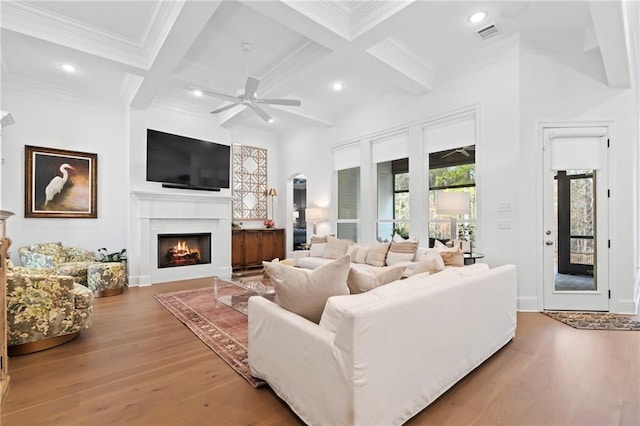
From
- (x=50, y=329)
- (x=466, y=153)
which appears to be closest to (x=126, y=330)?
(x=50, y=329)

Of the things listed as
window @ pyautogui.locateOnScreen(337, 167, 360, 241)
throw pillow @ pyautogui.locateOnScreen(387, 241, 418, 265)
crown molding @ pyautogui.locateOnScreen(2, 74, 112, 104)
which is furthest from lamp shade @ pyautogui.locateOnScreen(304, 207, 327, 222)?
crown molding @ pyautogui.locateOnScreen(2, 74, 112, 104)

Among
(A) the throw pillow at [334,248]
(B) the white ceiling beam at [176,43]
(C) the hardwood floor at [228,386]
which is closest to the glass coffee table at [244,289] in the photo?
(C) the hardwood floor at [228,386]

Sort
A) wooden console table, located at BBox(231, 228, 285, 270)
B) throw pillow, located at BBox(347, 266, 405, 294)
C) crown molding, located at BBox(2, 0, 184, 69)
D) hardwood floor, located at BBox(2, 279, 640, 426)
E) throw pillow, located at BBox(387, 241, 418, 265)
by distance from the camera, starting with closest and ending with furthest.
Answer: hardwood floor, located at BBox(2, 279, 640, 426) < throw pillow, located at BBox(347, 266, 405, 294) < crown molding, located at BBox(2, 0, 184, 69) < throw pillow, located at BBox(387, 241, 418, 265) < wooden console table, located at BBox(231, 228, 285, 270)

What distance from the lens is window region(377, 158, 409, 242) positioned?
5531 mm

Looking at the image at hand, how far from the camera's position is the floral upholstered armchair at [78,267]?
458 centimetres

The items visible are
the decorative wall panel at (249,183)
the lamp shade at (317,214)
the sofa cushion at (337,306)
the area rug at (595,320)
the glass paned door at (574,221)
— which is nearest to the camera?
the sofa cushion at (337,306)

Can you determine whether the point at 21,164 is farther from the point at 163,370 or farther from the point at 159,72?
the point at 163,370

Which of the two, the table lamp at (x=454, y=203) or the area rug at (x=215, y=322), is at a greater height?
the table lamp at (x=454, y=203)

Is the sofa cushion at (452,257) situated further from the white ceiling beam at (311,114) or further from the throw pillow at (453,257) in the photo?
the white ceiling beam at (311,114)

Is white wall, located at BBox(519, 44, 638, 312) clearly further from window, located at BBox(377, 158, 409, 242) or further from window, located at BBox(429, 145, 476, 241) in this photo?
window, located at BBox(377, 158, 409, 242)

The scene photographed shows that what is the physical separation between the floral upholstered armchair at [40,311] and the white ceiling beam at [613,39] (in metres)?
5.24

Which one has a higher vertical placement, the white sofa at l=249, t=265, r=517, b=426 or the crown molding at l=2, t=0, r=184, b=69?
the crown molding at l=2, t=0, r=184, b=69

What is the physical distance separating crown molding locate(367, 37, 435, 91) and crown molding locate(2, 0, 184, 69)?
7.51ft

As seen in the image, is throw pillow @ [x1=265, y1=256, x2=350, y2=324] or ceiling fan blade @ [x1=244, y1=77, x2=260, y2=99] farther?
ceiling fan blade @ [x1=244, y1=77, x2=260, y2=99]
